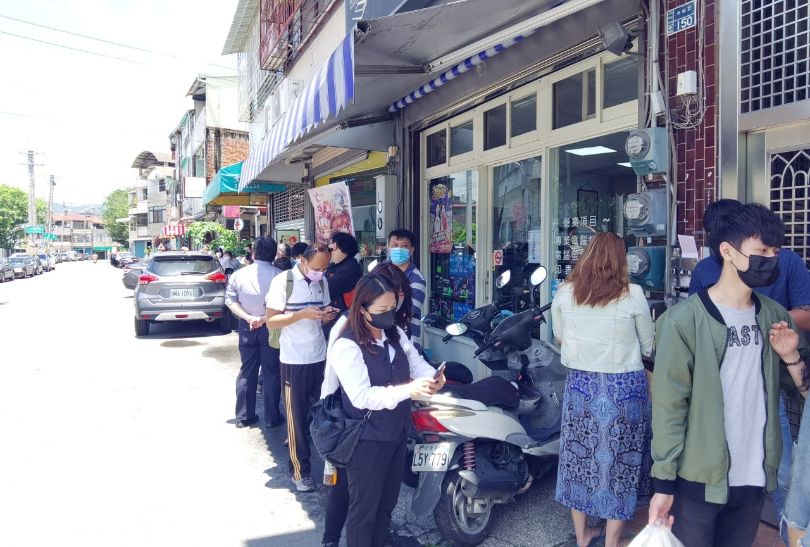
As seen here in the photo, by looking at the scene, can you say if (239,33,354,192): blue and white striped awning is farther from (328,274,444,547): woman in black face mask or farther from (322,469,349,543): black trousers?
(322,469,349,543): black trousers

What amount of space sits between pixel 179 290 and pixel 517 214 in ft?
24.0

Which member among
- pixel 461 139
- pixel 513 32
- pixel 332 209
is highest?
pixel 513 32

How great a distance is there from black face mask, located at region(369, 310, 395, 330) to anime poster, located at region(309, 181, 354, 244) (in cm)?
607

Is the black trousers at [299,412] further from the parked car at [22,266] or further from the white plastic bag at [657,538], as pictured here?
the parked car at [22,266]

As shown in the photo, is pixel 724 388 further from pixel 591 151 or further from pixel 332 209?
pixel 332 209

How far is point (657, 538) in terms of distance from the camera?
2232mm

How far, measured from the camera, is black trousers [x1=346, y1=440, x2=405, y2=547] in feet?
9.04

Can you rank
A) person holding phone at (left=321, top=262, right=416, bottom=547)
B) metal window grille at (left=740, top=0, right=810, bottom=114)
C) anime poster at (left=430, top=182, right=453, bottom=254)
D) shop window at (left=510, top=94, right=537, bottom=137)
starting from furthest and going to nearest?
anime poster at (left=430, top=182, right=453, bottom=254) → shop window at (left=510, top=94, right=537, bottom=137) → metal window grille at (left=740, top=0, right=810, bottom=114) → person holding phone at (left=321, top=262, right=416, bottom=547)

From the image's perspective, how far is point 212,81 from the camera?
3034cm

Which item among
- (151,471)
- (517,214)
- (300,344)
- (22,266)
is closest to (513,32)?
(517,214)

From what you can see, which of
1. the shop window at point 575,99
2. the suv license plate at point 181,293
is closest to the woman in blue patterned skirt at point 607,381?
the shop window at point 575,99

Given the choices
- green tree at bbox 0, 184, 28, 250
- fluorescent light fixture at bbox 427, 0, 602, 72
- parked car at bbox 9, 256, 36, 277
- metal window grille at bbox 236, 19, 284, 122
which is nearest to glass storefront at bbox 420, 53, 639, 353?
fluorescent light fixture at bbox 427, 0, 602, 72

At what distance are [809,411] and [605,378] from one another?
3.80ft

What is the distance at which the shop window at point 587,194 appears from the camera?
510 cm
